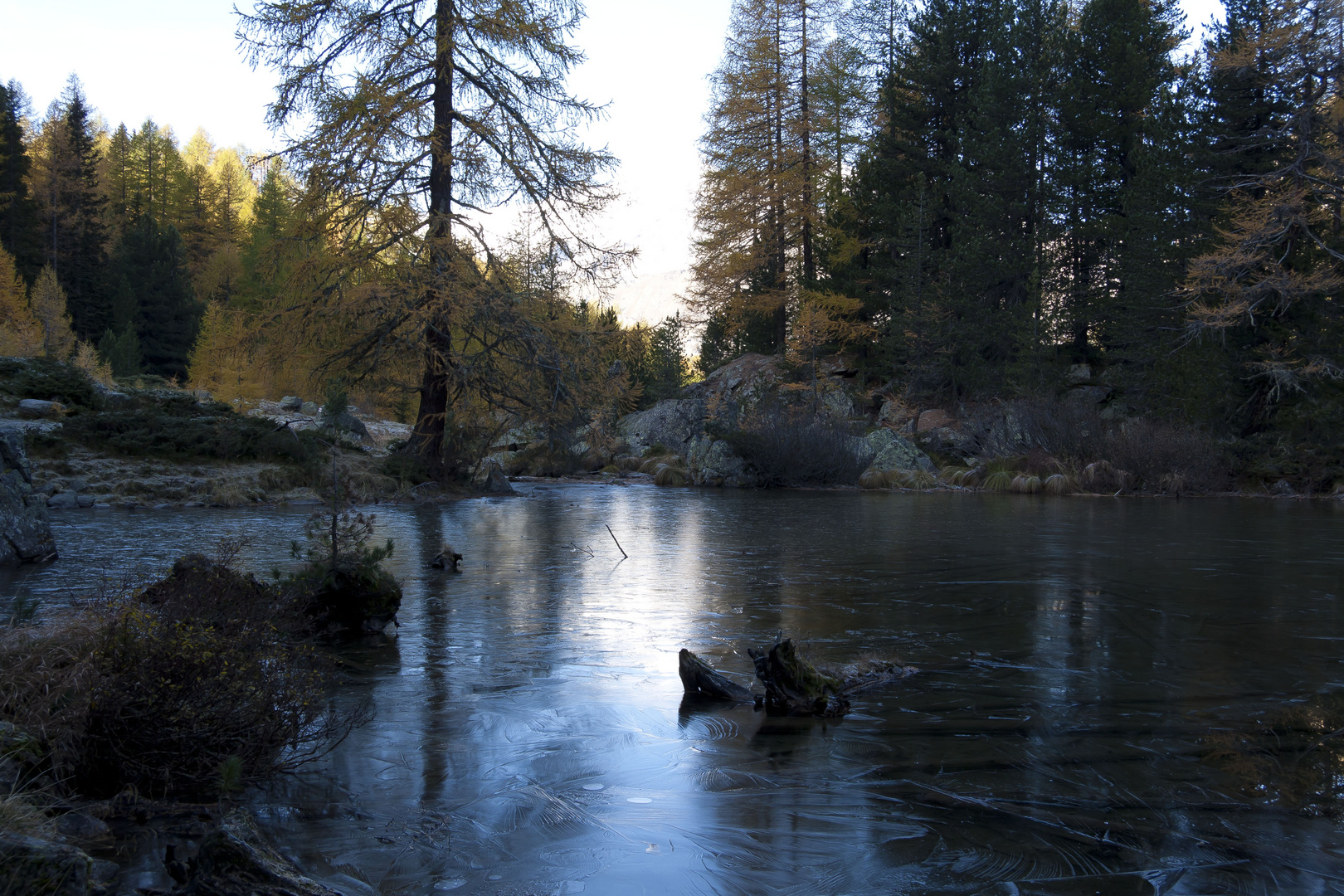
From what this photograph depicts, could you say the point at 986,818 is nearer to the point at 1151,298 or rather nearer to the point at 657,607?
the point at 657,607

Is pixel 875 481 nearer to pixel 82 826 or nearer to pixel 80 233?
pixel 82 826

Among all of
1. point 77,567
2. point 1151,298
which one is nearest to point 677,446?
point 1151,298

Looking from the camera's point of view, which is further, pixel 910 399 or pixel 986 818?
pixel 910 399

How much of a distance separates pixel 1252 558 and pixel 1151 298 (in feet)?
56.0

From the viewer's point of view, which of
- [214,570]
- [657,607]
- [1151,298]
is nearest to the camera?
[214,570]

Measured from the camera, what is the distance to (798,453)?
86.1ft

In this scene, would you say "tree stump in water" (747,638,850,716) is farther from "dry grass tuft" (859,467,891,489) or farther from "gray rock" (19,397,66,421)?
"dry grass tuft" (859,467,891,489)

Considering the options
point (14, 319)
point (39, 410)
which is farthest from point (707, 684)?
point (14, 319)

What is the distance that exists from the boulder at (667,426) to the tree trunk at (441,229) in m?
14.9

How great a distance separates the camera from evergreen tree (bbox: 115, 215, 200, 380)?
48.5m

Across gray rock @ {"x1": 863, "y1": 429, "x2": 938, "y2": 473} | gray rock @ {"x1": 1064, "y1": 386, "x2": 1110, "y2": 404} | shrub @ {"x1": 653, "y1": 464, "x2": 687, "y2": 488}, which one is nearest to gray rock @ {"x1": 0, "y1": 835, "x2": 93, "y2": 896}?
shrub @ {"x1": 653, "y1": 464, "x2": 687, "y2": 488}

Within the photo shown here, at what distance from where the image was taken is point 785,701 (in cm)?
507

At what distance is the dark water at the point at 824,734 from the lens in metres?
3.28

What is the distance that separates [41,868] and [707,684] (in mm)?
3441
